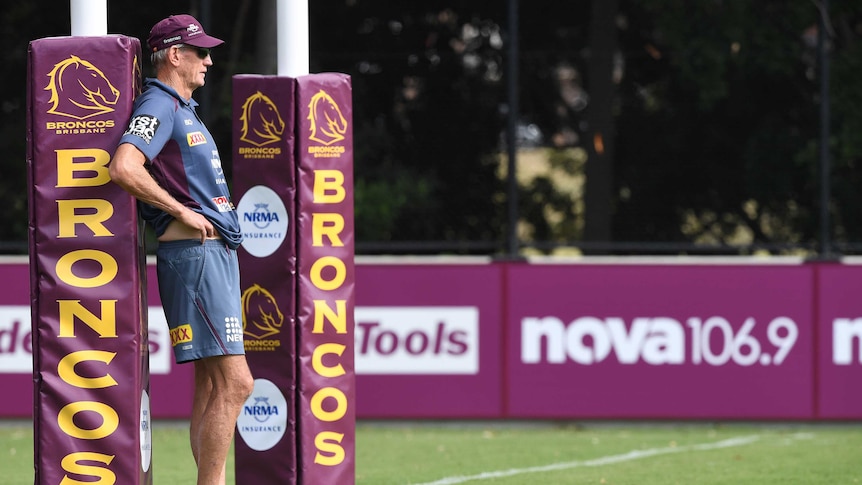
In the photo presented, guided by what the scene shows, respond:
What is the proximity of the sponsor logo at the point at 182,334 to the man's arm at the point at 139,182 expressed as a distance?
40cm

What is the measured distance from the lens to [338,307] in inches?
258

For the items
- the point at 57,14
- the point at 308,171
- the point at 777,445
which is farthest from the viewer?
the point at 57,14

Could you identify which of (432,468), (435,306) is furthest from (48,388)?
(435,306)

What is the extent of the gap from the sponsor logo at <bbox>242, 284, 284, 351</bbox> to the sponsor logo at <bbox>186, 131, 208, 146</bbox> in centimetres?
101

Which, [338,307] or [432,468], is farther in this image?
[432,468]

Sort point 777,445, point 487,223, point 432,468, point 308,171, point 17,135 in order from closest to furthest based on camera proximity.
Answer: point 308,171 → point 432,468 → point 777,445 → point 487,223 → point 17,135

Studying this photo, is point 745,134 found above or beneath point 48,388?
above

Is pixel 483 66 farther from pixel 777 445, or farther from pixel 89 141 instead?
pixel 89 141

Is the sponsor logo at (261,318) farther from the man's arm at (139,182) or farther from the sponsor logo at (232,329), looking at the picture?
the man's arm at (139,182)

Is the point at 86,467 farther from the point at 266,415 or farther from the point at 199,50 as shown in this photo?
the point at 199,50

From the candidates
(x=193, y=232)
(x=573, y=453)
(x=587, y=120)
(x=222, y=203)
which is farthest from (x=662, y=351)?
(x=193, y=232)

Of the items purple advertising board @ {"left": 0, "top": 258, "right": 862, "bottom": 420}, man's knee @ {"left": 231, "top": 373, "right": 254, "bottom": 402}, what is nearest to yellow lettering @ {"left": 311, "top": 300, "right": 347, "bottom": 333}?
man's knee @ {"left": 231, "top": 373, "right": 254, "bottom": 402}

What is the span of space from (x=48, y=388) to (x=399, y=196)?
19.6 ft

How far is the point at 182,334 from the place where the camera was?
5625 millimetres
